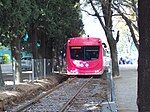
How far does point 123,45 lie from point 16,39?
8990 cm

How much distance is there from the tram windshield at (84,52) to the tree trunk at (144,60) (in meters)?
33.0

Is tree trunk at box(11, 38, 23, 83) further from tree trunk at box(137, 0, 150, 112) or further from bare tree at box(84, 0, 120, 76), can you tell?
tree trunk at box(137, 0, 150, 112)

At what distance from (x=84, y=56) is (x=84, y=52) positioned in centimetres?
36

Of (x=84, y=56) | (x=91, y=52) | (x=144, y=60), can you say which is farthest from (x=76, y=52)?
(x=144, y=60)

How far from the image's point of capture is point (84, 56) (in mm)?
39844

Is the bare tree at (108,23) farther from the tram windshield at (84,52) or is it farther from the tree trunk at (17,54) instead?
the tree trunk at (17,54)

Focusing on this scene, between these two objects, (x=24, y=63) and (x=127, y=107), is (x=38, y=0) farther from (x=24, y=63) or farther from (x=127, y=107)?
(x=127, y=107)

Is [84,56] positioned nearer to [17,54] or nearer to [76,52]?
[76,52]

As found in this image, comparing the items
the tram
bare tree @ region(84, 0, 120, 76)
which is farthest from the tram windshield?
bare tree @ region(84, 0, 120, 76)

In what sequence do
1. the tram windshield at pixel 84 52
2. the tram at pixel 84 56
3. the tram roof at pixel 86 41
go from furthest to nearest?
the tram windshield at pixel 84 52 < the tram roof at pixel 86 41 < the tram at pixel 84 56

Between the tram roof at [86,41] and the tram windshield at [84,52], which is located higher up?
the tram roof at [86,41]

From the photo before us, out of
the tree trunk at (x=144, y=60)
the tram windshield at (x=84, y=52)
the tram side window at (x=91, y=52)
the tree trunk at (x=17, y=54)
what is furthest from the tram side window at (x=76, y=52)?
the tree trunk at (x=144, y=60)

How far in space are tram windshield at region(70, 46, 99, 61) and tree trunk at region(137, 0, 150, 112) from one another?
3299 centimetres

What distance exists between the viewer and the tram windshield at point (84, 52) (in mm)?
39719
